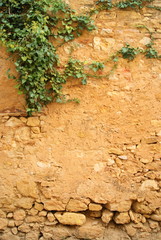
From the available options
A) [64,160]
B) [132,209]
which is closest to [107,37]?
[64,160]

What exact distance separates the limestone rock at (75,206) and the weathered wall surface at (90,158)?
1cm

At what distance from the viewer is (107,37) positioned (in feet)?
9.98

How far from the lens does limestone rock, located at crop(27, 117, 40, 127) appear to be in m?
2.89

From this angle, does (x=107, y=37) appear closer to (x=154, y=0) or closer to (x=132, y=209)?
(x=154, y=0)

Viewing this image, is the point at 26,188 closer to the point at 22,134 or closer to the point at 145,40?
the point at 22,134

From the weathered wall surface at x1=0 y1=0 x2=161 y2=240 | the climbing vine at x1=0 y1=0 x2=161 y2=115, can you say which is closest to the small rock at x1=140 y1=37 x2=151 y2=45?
the climbing vine at x1=0 y1=0 x2=161 y2=115

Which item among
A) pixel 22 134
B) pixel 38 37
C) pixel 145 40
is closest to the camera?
pixel 38 37

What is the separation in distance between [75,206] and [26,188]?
2.04 ft

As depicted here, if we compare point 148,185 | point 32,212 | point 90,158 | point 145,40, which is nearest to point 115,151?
point 90,158

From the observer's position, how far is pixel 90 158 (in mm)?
2883

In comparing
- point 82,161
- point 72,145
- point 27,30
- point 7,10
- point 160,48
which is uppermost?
point 7,10

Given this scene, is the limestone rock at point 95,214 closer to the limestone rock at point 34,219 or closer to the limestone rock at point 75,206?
the limestone rock at point 75,206

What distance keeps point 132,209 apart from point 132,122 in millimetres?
1075

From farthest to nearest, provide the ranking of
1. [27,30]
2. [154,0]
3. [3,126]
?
[154,0] → [3,126] → [27,30]
